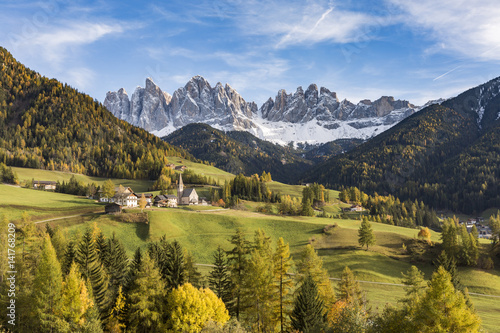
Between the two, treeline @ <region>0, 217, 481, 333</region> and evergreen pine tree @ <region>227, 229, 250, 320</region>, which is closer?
treeline @ <region>0, 217, 481, 333</region>

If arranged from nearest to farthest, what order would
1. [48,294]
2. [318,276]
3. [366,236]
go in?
[48,294]
[318,276]
[366,236]

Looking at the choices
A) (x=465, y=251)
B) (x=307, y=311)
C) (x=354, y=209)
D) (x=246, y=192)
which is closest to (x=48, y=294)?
(x=307, y=311)

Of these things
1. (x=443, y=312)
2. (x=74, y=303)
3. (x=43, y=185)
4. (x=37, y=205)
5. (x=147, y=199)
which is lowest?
(x=74, y=303)

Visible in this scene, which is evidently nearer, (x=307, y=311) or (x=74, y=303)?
(x=307, y=311)

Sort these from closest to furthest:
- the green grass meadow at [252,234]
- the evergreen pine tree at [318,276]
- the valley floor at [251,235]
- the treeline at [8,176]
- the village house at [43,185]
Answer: the evergreen pine tree at [318,276] < the valley floor at [251,235] < the green grass meadow at [252,234] < the treeline at [8,176] < the village house at [43,185]

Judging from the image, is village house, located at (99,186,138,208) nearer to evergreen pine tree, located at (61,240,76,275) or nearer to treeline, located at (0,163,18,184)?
treeline, located at (0,163,18,184)

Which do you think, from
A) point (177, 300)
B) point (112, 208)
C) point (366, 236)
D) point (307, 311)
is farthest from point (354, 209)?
point (177, 300)

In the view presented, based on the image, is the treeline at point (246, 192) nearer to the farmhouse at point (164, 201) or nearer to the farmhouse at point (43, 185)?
the farmhouse at point (164, 201)

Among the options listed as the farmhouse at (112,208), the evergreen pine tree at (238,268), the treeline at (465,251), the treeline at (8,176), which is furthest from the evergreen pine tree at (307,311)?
the treeline at (8,176)

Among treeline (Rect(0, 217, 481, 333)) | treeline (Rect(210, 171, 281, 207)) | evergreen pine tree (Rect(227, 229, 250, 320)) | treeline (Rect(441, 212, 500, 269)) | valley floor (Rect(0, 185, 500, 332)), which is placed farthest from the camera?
treeline (Rect(210, 171, 281, 207))

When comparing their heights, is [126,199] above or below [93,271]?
above

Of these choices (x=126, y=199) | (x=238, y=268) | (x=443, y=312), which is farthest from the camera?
(x=126, y=199)

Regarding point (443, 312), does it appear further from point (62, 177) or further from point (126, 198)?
point (62, 177)

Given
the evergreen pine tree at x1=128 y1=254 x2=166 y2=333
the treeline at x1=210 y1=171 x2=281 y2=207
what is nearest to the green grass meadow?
the evergreen pine tree at x1=128 y1=254 x2=166 y2=333
